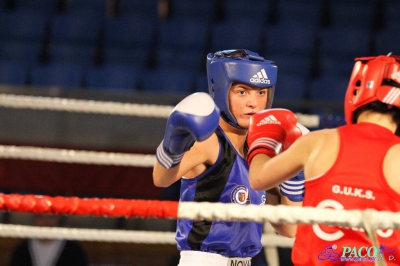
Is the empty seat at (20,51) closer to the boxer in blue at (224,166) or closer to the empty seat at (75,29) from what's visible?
the empty seat at (75,29)

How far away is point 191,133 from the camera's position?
1.70 metres

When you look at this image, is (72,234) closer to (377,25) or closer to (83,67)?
(83,67)

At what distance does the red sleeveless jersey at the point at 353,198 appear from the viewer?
152 cm

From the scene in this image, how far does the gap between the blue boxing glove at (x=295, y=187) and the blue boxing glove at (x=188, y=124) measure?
450 millimetres

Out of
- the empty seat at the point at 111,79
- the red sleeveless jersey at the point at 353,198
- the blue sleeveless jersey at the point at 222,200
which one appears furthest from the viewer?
the empty seat at the point at 111,79

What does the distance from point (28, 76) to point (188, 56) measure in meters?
1.26

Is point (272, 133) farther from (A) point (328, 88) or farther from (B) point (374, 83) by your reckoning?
(A) point (328, 88)

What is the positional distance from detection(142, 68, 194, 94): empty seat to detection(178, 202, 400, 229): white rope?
3838mm

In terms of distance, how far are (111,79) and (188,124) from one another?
3.65 metres

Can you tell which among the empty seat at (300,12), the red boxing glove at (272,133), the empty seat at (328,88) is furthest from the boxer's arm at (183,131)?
the empty seat at (300,12)

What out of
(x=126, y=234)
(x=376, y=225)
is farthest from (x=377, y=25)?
(x=376, y=225)

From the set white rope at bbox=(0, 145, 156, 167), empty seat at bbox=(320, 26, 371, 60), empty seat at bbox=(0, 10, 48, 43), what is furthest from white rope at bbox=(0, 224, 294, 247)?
empty seat at bbox=(0, 10, 48, 43)

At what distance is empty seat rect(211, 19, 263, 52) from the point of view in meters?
5.50

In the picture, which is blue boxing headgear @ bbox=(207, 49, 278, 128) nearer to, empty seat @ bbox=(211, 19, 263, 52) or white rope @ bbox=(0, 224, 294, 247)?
white rope @ bbox=(0, 224, 294, 247)
